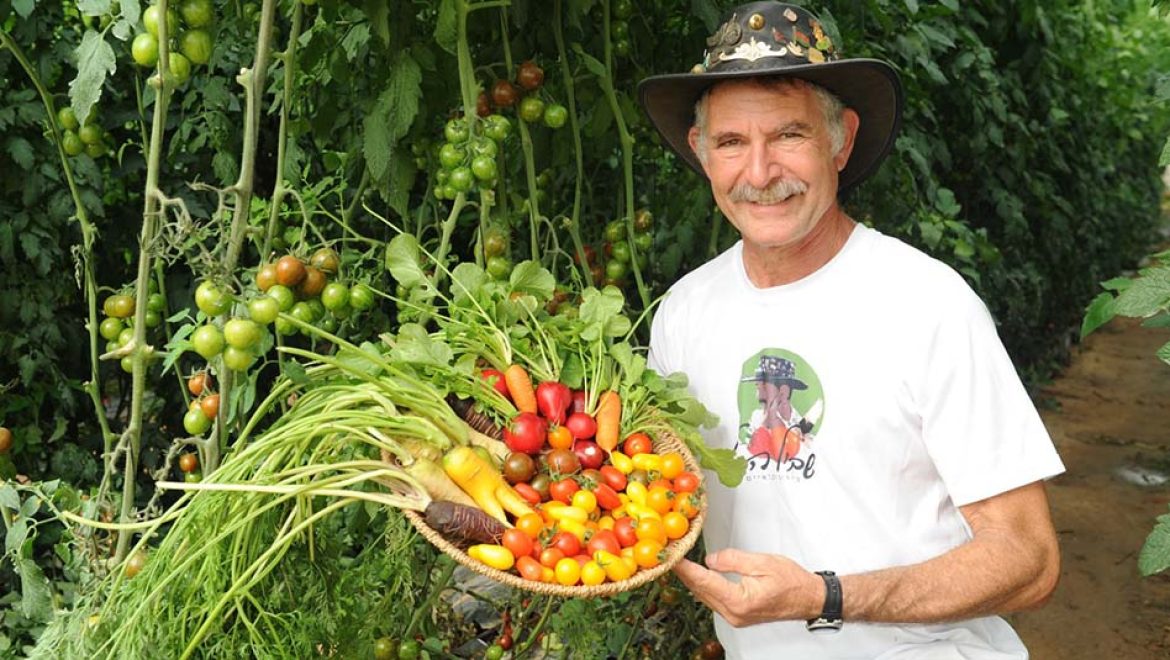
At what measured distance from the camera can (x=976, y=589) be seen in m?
1.79

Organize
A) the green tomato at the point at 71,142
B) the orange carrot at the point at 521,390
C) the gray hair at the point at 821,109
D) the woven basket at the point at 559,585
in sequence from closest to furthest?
the woven basket at the point at 559,585 → the orange carrot at the point at 521,390 → the gray hair at the point at 821,109 → the green tomato at the point at 71,142

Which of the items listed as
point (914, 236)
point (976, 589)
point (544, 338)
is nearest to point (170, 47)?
point (544, 338)

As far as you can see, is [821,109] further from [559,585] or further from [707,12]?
[559,585]

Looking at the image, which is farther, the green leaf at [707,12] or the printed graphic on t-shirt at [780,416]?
the green leaf at [707,12]

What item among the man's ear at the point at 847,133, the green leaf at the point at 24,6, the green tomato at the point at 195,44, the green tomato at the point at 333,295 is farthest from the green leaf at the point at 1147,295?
the green leaf at the point at 24,6

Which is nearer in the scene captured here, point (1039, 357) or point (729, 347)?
point (729, 347)

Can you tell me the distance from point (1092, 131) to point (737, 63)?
613cm

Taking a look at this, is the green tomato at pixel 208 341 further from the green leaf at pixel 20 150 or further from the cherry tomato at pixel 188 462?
the green leaf at pixel 20 150

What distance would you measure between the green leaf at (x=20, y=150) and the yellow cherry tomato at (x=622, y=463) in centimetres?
169

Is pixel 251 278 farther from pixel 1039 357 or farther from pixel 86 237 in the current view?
pixel 1039 357

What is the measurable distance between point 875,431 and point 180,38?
1.22 metres

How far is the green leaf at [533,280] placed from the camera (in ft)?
6.48

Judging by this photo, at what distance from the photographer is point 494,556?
1538mm

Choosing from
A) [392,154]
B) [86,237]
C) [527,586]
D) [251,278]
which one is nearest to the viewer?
[527,586]
